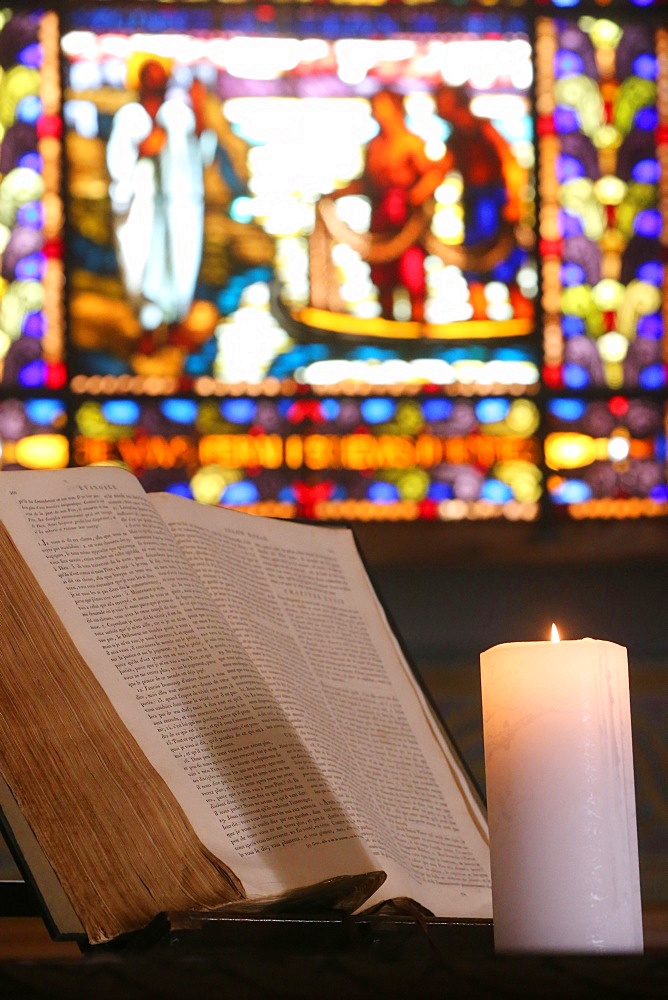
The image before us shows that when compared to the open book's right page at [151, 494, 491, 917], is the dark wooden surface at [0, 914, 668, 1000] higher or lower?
higher

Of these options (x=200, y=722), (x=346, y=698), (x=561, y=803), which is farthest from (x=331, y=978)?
(x=346, y=698)

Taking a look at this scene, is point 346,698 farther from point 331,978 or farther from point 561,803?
point 331,978

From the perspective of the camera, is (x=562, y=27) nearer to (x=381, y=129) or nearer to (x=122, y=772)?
(x=381, y=129)

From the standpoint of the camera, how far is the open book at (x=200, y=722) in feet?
2.02

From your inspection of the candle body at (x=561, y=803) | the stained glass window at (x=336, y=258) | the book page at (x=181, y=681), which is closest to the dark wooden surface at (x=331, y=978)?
the candle body at (x=561, y=803)

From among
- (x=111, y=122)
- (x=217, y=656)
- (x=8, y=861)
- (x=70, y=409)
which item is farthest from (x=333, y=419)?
(x=217, y=656)

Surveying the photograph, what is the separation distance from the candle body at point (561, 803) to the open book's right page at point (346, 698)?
19 centimetres

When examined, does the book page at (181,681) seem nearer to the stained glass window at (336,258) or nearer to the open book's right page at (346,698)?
the open book's right page at (346,698)

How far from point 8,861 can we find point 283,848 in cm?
112

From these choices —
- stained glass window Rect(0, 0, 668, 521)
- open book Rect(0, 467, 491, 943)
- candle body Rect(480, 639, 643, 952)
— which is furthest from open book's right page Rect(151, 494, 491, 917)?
stained glass window Rect(0, 0, 668, 521)

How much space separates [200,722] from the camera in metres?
0.73

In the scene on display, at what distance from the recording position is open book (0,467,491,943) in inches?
24.3

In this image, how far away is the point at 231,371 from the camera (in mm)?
2854

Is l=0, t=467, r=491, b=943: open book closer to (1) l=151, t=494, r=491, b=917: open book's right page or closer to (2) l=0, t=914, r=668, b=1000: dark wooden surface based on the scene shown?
(1) l=151, t=494, r=491, b=917: open book's right page
